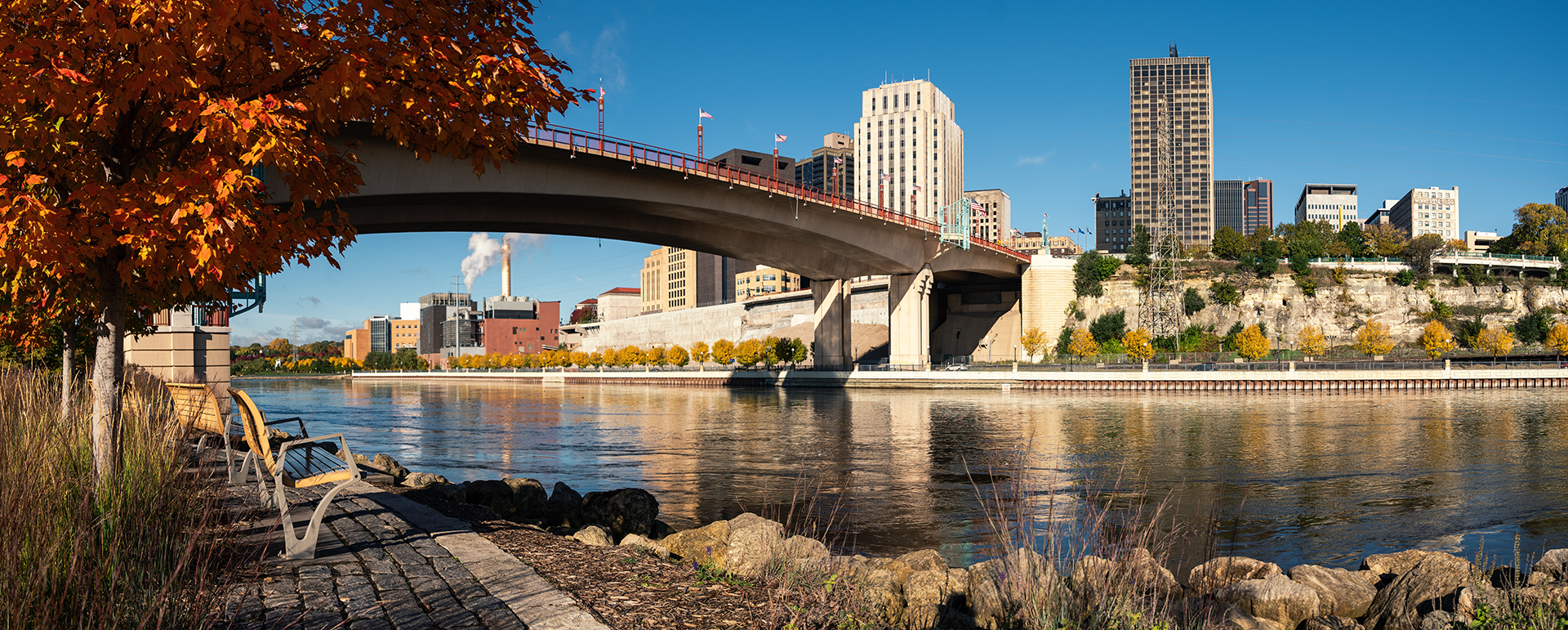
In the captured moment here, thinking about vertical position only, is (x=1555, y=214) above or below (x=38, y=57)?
above

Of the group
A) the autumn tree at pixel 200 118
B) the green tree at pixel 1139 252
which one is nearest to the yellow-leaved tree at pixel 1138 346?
the green tree at pixel 1139 252

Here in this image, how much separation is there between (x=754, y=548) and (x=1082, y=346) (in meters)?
85.5

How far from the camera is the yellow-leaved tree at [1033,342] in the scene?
90.7 meters

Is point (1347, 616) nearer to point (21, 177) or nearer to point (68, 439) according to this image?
point (68, 439)

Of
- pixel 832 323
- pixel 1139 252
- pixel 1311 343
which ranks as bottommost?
pixel 1311 343

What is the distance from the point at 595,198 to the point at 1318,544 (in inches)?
1480

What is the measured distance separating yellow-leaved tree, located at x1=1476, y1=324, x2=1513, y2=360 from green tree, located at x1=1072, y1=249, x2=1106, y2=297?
34.7 metres

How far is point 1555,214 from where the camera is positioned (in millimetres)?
125062

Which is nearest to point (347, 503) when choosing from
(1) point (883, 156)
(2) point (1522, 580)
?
(2) point (1522, 580)

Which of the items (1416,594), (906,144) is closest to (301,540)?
(1416,594)

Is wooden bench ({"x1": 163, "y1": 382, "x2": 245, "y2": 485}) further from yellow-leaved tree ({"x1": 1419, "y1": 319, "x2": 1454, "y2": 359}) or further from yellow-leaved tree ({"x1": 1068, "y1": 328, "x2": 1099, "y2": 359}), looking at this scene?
yellow-leaved tree ({"x1": 1419, "y1": 319, "x2": 1454, "y2": 359})

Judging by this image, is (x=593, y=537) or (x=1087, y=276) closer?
(x=593, y=537)

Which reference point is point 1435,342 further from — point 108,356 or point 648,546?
point 108,356

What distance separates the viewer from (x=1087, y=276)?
9919 centimetres
